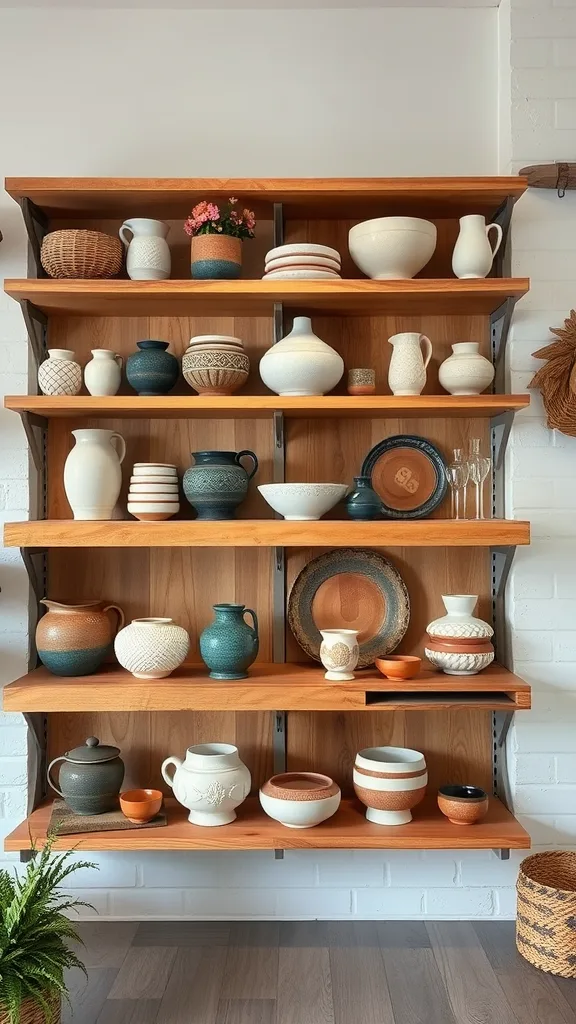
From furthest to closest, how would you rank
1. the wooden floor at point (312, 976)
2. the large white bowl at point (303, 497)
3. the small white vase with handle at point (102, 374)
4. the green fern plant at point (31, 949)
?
the small white vase with handle at point (102, 374) < the large white bowl at point (303, 497) < the wooden floor at point (312, 976) < the green fern plant at point (31, 949)

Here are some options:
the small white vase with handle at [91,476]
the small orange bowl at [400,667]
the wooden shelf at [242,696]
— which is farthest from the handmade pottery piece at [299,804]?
the small white vase with handle at [91,476]

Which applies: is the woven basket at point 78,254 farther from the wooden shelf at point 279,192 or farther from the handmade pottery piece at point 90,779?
the handmade pottery piece at point 90,779

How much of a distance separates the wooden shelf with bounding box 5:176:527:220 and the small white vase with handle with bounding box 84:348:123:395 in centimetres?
40

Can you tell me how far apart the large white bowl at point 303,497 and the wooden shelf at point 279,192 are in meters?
0.74

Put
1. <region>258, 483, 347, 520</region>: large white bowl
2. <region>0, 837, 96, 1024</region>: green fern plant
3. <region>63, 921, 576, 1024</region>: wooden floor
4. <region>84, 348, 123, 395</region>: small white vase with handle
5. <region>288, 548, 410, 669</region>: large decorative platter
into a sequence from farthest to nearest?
<region>288, 548, 410, 669</region>: large decorative platter
<region>84, 348, 123, 395</region>: small white vase with handle
<region>258, 483, 347, 520</region>: large white bowl
<region>63, 921, 576, 1024</region>: wooden floor
<region>0, 837, 96, 1024</region>: green fern plant

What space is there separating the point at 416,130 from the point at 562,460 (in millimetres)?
994

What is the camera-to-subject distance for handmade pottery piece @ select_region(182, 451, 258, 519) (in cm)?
224

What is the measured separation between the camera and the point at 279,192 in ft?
7.33

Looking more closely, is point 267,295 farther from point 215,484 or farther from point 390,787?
point 390,787

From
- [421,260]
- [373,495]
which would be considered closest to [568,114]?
[421,260]

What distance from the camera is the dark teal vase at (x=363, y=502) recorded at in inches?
88.4

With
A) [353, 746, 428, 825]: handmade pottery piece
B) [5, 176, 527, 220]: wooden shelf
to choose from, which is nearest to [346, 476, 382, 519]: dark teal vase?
[353, 746, 428, 825]: handmade pottery piece

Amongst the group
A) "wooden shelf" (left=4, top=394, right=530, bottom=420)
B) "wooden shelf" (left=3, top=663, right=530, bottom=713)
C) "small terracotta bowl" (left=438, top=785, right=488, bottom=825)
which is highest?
"wooden shelf" (left=4, top=394, right=530, bottom=420)

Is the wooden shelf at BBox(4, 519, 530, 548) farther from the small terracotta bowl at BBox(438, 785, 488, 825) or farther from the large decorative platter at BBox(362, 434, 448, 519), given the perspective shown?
the small terracotta bowl at BBox(438, 785, 488, 825)
